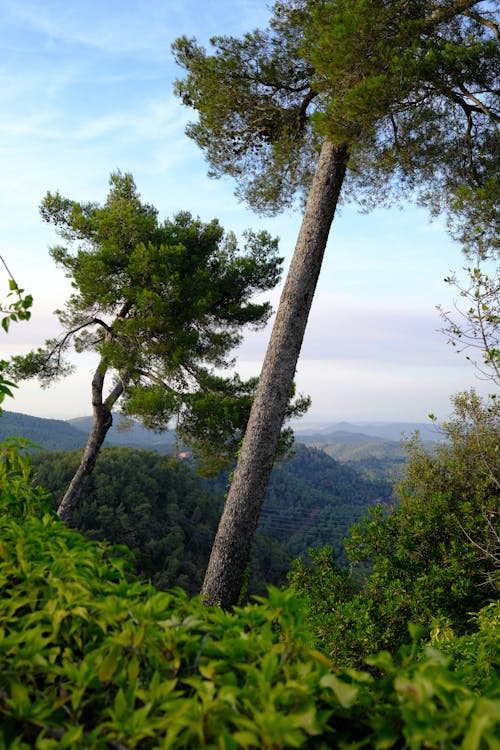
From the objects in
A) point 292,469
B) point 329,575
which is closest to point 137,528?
point 329,575

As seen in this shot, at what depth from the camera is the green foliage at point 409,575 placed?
565 cm

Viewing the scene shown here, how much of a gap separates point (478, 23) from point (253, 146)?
342 cm

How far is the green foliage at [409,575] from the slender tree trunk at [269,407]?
1468 mm

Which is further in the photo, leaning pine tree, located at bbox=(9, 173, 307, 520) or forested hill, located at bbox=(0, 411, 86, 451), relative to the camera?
forested hill, located at bbox=(0, 411, 86, 451)

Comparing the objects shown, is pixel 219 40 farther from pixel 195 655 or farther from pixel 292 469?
pixel 292 469

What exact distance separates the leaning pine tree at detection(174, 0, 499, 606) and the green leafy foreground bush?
4.38 meters

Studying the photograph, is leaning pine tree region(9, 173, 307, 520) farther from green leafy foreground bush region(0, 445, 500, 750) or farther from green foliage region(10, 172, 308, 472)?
green leafy foreground bush region(0, 445, 500, 750)

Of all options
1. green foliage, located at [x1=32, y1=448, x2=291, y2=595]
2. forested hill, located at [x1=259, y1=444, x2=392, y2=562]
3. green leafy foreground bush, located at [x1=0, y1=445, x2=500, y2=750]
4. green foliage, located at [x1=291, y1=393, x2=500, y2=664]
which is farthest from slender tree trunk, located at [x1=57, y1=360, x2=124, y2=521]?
→ forested hill, located at [x1=259, y1=444, x2=392, y2=562]

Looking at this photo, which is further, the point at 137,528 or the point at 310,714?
the point at 137,528

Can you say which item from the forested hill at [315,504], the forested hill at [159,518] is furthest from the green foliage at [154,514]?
the forested hill at [315,504]

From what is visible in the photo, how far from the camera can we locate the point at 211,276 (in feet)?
40.1

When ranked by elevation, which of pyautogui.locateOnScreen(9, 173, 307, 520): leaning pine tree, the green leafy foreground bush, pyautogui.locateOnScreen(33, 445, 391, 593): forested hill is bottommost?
pyautogui.locateOnScreen(33, 445, 391, 593): forested hill

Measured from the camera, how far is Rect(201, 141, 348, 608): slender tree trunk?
5.32 metres

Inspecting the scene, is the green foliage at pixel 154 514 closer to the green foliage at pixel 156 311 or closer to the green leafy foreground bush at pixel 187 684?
the green foliage at pixel 156 311
